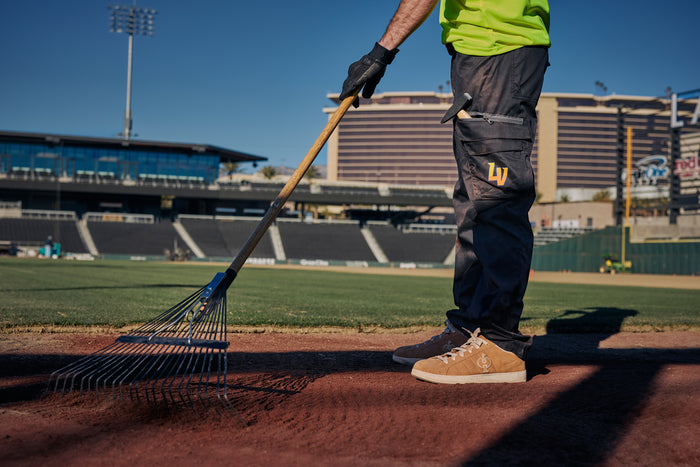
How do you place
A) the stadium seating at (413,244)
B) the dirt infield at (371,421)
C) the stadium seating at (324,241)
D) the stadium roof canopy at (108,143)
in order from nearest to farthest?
the dirt infield at (371,421), the stadium seating at (324,241), the stadium seating at (413,244), the stadium roof canopy at (108,143)

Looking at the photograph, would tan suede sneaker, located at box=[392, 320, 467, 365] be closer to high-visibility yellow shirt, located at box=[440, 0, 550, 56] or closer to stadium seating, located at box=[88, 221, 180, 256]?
high-visibility yellow shirt, located at box=[440, 0, 550, 56]

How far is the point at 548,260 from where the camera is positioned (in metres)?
36.6

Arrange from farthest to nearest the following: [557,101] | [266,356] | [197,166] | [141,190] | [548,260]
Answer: [557,101], [197,166], [141,190], [548,260], [266,356]

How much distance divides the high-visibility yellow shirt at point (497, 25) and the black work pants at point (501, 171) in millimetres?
42

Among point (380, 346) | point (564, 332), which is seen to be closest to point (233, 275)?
point (380, 346)

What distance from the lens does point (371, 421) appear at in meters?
1.62

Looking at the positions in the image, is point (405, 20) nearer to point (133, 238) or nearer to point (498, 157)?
point (498, 157)

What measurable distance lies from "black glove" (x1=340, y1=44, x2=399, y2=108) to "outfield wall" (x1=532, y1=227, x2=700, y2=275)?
3155cm

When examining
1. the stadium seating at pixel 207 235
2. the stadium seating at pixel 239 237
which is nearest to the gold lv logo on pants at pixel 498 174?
the stadium seating at pixel 239 237

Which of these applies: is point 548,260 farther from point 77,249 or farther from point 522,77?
point 522,77

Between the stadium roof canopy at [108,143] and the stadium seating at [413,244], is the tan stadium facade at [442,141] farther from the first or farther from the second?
the stadium seating at [413,244]

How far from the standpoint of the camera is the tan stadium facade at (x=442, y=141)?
123m

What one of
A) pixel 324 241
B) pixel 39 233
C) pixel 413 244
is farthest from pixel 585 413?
pixel 39 233

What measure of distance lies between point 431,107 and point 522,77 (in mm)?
125467
